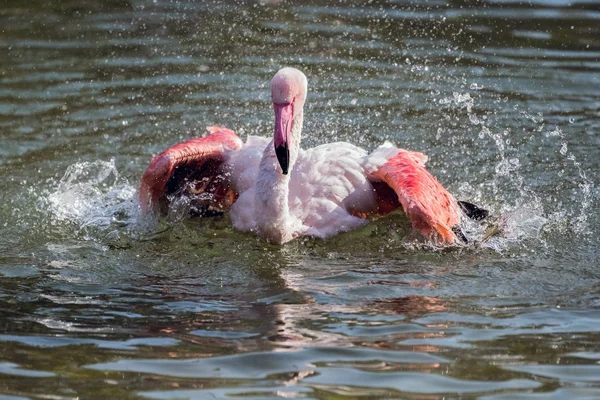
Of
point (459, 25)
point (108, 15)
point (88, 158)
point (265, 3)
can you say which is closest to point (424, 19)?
point (459, 25)

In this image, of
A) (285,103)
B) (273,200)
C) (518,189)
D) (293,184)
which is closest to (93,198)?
(293,184)

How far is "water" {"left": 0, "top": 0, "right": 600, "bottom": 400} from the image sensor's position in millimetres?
4969

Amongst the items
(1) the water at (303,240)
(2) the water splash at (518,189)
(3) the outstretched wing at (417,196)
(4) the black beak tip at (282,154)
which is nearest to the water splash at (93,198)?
(1) the water at (303,240)

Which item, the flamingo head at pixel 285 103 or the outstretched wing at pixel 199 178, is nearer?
the flamingo head at pixel 285 103

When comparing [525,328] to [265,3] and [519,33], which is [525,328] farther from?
[265,3]

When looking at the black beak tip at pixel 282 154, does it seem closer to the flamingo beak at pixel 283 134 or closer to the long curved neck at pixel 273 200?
the flamingo beak at pixel 283 134

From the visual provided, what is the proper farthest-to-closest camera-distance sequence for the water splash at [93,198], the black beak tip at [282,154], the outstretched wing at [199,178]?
1. the water splash at [93,198]
2. the outstretched wing at [199,178]
3. the black beak tip at [282,154]

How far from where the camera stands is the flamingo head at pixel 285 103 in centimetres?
676

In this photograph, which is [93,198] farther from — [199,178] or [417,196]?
[417,196]

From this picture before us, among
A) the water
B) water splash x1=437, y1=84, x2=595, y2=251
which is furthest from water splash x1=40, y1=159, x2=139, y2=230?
water splash x1=437, y1=84, x2=595, y2=251

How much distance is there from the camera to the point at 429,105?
10.2 meters

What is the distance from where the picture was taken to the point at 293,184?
747 cm

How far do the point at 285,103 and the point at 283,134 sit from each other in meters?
0.26

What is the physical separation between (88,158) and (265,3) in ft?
14.7
